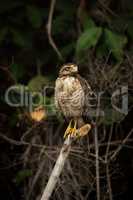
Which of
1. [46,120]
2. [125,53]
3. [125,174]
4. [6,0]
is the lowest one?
[125,174]

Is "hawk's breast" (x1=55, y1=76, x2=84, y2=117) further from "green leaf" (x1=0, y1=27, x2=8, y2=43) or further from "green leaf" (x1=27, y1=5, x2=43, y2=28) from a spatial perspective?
"green leaf" (x1=27, y1=5, x2=43, y2=28)

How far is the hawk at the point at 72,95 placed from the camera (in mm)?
4598

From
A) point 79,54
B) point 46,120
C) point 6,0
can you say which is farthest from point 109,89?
point 6,0

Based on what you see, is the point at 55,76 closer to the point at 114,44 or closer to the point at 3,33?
the point at 3,33

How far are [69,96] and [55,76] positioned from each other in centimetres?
217

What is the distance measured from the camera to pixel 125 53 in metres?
6.36

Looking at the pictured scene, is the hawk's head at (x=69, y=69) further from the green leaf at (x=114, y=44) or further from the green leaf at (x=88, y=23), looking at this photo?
the green leaf at (x=88, y=23)

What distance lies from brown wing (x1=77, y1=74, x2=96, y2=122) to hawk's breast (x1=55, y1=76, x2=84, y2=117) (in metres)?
0.03

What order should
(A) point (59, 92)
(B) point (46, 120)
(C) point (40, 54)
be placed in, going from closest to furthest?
(A) point (59, 92), (B) point (46, 120), (C) point (40, 54)

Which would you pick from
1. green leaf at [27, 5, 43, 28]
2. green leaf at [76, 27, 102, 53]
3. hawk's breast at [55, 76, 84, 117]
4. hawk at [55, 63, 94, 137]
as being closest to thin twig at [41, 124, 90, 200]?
hawk at [55, 63, 94, 137]

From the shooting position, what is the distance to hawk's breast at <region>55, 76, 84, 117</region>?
4.61 m

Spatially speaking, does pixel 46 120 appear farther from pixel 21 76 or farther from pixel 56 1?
pixel 56 1

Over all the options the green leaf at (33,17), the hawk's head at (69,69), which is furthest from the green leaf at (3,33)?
the hawk's head at (69,69)

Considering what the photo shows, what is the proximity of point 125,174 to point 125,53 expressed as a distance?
4.79 feet
